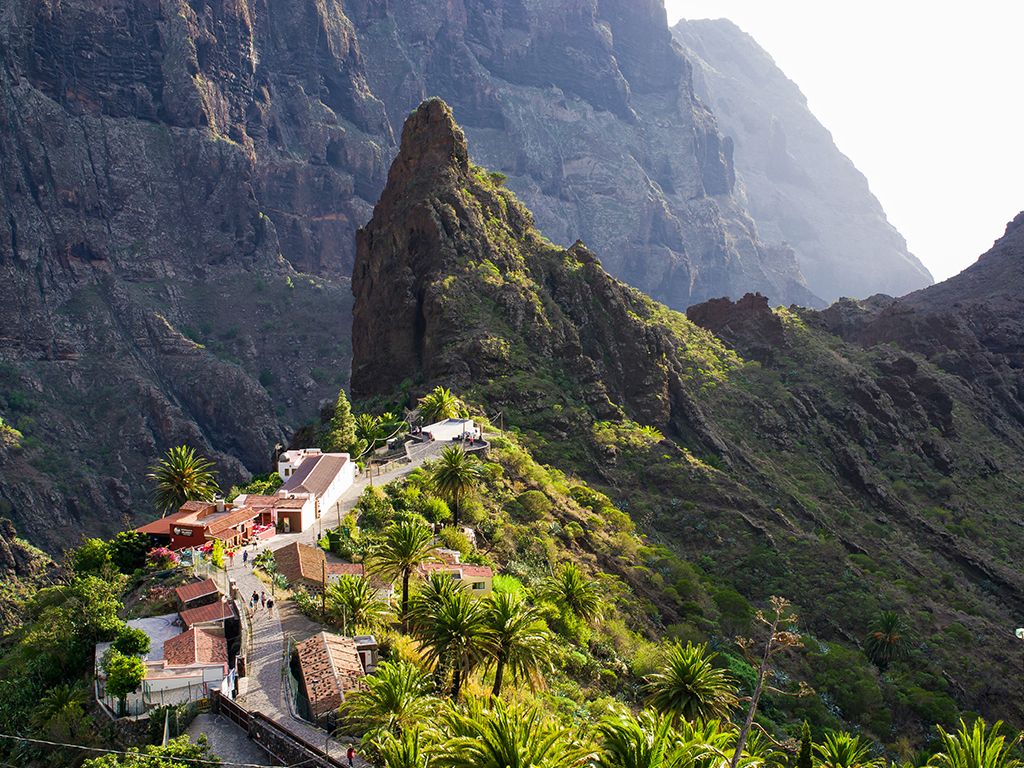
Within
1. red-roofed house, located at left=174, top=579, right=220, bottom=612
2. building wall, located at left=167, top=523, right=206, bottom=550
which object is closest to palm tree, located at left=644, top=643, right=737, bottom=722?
red-roofed house, located at left=174, top=579, right=220, bottom=612

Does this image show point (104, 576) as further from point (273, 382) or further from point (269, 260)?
point (269, 260)

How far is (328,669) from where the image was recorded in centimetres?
2734

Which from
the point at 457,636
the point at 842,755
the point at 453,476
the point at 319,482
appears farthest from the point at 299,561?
the point at 842,755

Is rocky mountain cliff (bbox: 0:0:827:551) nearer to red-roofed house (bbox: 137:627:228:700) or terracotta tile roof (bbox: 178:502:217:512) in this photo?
terracotta tile roof (bbox: 178:502:217:512)

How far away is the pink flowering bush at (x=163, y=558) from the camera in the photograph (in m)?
39.4

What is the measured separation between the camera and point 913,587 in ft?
207

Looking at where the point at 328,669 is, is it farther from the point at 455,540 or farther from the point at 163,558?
the point at 455,540

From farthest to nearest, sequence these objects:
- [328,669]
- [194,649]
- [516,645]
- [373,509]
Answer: [373,509] → [194,649] → [328,669] → [516,645]

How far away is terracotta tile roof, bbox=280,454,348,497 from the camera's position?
4925cm

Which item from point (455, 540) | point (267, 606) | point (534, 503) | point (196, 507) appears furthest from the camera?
point (534, 503)

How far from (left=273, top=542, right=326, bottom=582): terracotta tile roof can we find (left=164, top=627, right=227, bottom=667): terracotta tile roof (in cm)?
760

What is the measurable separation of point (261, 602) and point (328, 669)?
887 cm

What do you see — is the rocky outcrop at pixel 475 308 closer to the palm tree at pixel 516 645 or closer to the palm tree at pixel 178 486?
the palm tree at pixel 178 486

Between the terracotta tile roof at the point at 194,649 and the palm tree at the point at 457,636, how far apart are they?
794 centimetres
